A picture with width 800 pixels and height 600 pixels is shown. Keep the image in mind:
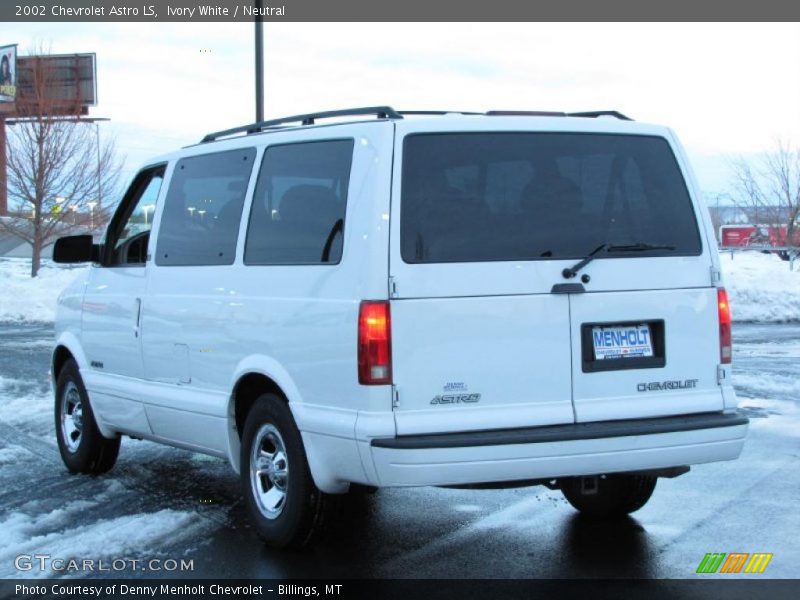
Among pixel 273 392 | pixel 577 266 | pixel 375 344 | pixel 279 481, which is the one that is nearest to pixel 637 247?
pixel 577 266

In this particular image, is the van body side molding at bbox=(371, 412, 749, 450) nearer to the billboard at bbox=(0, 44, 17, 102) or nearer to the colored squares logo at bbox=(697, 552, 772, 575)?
the colored squares logo at bbox=(697, 552, 772, 575)

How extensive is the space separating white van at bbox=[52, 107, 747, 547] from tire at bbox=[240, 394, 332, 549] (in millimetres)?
12

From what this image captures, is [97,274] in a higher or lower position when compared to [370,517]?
higher

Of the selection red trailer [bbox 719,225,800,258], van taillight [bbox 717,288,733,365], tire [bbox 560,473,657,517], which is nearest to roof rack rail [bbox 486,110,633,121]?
van taillight [bbox 717,288,733,365]

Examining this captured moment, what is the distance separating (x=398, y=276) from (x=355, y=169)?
0.64 meters

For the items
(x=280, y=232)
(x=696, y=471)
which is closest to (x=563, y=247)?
(x=280, y=232)

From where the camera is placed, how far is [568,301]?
536 cm

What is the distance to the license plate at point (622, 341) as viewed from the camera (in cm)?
544

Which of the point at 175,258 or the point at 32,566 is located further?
the point at 175,258

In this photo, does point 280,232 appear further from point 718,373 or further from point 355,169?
point 718,373

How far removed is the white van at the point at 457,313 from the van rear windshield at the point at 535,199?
0.01 m

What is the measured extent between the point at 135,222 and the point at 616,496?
365cm

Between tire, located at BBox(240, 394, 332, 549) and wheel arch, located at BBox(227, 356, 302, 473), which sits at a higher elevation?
wheel arch, located at BBox(227, 356, 302, 473)

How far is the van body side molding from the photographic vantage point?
5.01m
